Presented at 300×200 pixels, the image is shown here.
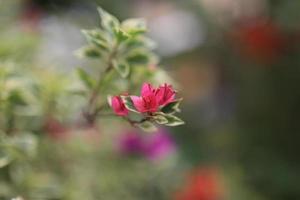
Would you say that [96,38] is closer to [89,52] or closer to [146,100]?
[89,52]

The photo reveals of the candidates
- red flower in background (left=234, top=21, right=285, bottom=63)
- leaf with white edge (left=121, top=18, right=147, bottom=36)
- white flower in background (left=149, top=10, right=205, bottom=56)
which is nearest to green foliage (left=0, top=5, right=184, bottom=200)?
leaf with white edge (left=121, top=18, right=147, bottom=36)

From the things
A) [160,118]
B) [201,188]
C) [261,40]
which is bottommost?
[201,188]

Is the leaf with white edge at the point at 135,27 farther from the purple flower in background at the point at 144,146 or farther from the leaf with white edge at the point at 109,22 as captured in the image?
the purple flower in background at the point at 144,146

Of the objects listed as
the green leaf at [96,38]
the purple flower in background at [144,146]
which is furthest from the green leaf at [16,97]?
the purple flower in background at [144,146]

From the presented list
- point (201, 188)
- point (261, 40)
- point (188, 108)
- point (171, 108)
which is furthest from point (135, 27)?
point (188, 108)

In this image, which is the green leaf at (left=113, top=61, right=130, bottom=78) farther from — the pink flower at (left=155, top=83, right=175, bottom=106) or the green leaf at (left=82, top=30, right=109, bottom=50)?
the pink flower at (left=155, top=83, right=175, bottom=106)

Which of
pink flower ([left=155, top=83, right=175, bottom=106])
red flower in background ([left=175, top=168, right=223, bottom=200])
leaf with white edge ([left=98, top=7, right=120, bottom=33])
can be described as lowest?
red flower in background ([left=175, top=168, right=223, bottom=200])
